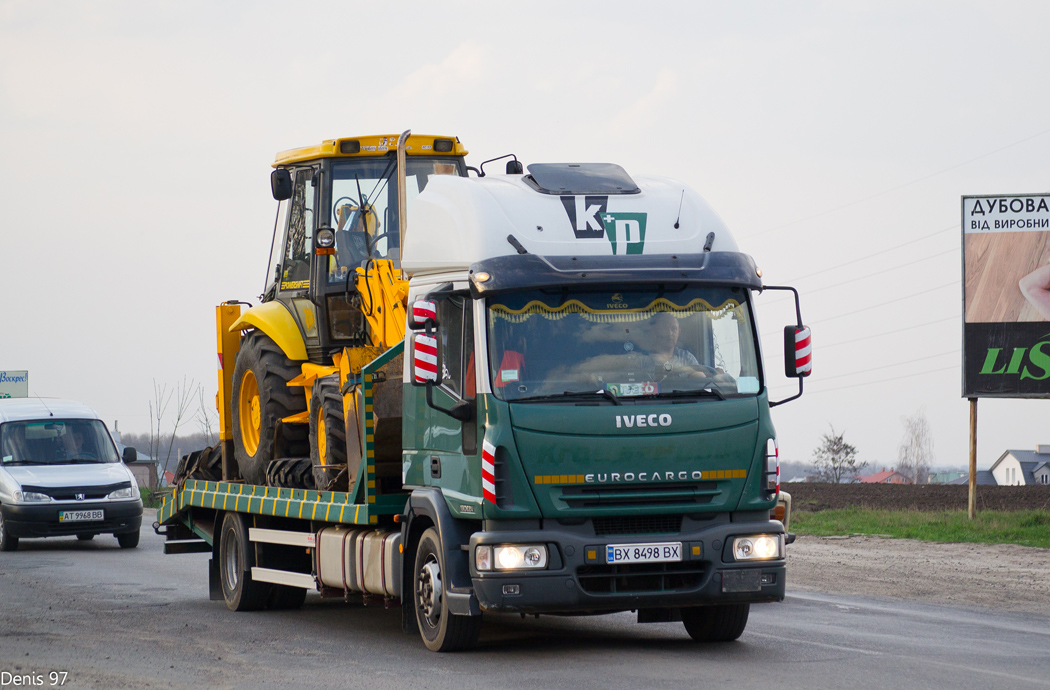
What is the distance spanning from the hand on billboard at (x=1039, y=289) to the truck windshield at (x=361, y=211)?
12923 mm

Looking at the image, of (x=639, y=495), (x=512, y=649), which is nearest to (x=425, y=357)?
(x=639, y=495)

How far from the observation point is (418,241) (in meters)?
10.6

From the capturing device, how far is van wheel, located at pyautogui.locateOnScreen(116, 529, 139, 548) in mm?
21875

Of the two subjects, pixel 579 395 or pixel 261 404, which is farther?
pixel 261 404

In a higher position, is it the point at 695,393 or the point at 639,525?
the point at 695,393

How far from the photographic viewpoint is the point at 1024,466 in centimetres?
9131

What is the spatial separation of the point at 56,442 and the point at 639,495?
1590 centimetres

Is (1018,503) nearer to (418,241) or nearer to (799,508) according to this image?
(799,508)

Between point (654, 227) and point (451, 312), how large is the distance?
1.56 meters

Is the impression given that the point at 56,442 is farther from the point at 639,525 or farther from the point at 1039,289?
the point at 1039,289

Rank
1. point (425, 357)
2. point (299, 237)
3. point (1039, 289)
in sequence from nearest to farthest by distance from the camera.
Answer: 1. point (425, 357)
2. point (299, 237)
3. point (1039, 289)

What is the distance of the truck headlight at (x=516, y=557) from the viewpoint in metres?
8.91

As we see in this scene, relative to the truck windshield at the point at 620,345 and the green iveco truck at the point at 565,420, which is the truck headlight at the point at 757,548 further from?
the truck windshield at the point at 620,345

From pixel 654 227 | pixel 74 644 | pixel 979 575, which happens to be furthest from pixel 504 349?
pixel 979 575
